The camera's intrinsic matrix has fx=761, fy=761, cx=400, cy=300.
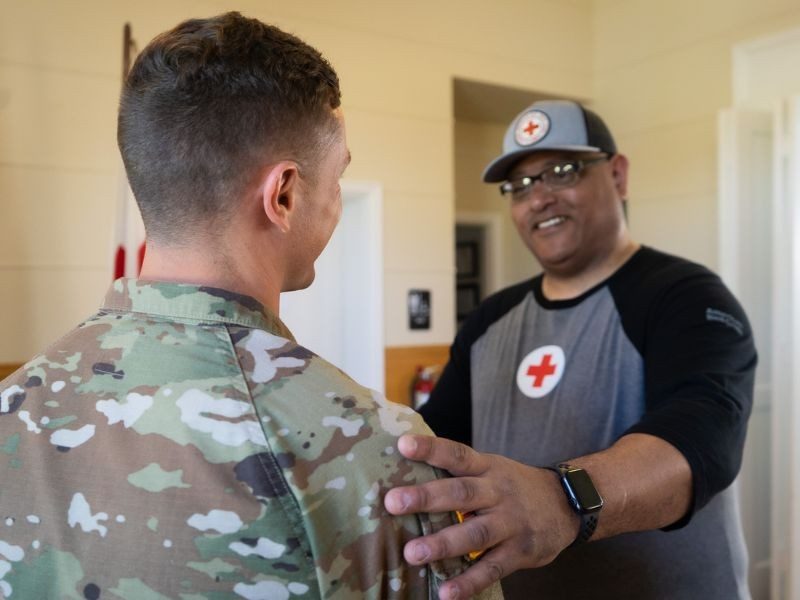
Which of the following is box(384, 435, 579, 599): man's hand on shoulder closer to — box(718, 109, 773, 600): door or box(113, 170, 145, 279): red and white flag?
box(113, 170, 145, 279): red and white flag

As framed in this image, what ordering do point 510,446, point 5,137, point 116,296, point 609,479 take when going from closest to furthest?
point 116,296
point 609,479
point 510,446
point 5,137

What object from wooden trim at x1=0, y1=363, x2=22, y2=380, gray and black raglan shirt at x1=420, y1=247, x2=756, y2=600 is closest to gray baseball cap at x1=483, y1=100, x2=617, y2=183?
gray and black raglan shirt at x1=420, y1=247, x2=756, y2=600

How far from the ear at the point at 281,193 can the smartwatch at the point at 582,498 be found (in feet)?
1.37

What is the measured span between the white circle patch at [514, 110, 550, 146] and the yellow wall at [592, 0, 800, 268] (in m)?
2.44

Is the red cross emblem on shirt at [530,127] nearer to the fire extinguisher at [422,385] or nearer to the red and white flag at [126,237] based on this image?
the red and white flag at [126,237]

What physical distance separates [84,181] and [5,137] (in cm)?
30

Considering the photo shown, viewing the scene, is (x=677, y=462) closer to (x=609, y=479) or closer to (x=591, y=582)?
(x=609, y=479)

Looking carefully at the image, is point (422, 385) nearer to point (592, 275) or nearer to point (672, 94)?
point (672, 94)

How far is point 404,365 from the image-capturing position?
366cm

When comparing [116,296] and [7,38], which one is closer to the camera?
[116,296]

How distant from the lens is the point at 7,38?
2.79 m

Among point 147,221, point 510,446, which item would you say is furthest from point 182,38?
point 510,446

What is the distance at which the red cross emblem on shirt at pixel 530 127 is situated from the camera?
1552 mm

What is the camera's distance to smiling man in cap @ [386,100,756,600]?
772 millimetres
